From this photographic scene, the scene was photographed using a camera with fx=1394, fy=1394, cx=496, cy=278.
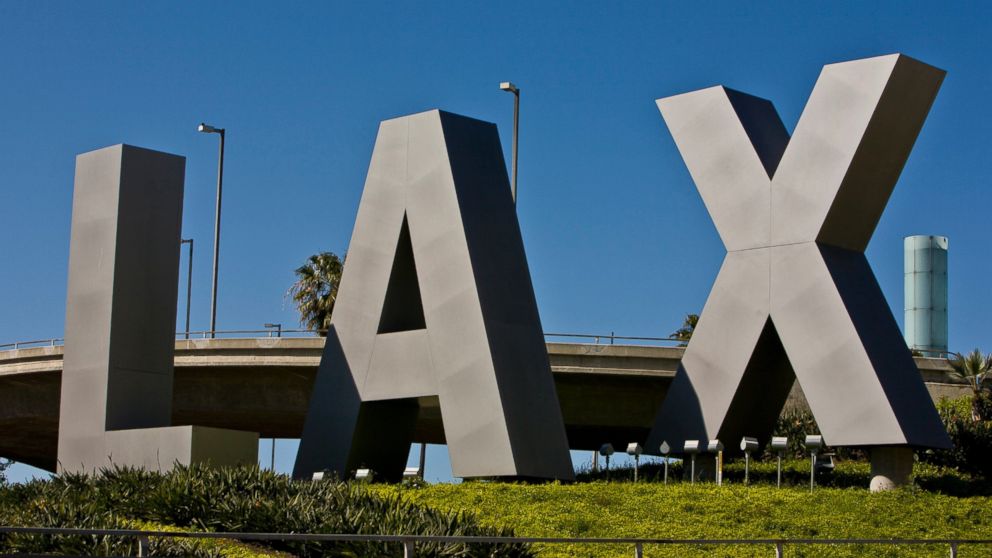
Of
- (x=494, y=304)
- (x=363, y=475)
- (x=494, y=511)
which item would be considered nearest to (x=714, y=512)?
(x=494, y=511)

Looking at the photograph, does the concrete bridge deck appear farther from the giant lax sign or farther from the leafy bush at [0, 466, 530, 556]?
the leafy bush at [0, 466, 530, 556]

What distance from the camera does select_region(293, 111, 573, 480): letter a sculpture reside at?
2469 centimetres

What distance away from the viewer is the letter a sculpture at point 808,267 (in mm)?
24188

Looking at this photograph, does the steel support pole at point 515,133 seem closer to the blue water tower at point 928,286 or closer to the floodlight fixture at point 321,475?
the floodlight fixture at point 321,475

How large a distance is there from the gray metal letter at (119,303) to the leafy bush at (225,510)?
454 centimetres

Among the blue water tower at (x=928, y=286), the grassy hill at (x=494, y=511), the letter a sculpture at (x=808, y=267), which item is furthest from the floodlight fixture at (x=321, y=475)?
the blue water tower at (x=928, y=286)

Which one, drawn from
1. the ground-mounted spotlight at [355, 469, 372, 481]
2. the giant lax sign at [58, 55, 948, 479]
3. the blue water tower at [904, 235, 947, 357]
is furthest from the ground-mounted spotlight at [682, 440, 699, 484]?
the blue water tower at [904, 235, 947, 357]

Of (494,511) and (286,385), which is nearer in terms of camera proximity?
(494,511)

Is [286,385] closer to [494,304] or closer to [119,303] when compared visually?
[119,303]

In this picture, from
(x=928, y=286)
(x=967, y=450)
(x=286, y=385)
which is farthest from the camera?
(x=928, y=286)

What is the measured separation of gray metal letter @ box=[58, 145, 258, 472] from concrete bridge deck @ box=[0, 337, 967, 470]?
10295 mm

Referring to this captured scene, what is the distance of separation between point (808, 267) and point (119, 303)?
1245 centimetres

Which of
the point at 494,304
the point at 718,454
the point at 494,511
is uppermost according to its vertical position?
the point at 494,304

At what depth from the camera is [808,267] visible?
82.1ft
